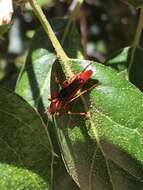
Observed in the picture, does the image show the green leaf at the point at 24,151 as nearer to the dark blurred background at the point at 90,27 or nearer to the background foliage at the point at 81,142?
the background foliage at the point at 81,142

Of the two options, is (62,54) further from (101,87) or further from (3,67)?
(3,67)

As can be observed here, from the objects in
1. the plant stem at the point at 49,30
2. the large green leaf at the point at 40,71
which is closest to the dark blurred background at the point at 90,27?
the large green leaf at the point at 40,71

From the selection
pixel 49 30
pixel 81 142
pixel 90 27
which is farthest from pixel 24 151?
pixel 90 27

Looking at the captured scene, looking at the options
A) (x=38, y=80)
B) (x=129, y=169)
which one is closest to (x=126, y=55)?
(x=38, y=80)

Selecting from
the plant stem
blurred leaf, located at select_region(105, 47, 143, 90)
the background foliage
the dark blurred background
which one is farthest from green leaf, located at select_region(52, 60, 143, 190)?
the dark blurred background

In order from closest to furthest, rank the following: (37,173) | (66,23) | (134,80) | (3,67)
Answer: (37,173), (134,80), (66,23), (3,67)
